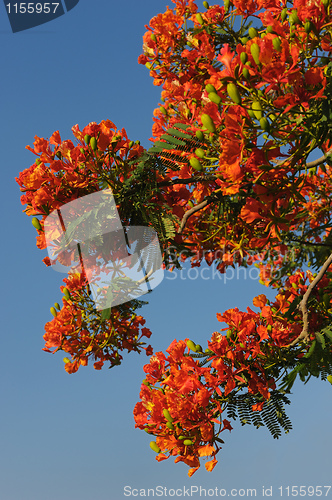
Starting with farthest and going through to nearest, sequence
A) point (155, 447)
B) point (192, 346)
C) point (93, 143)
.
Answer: point (192, 346)
point (155, 447)
point (93, 143)

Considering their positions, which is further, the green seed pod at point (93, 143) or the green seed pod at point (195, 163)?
the green seed pod at point (93, 143)

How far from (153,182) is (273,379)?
1.36 meters

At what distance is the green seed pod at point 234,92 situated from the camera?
6.42 feet

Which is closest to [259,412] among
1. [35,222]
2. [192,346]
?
[192,346]

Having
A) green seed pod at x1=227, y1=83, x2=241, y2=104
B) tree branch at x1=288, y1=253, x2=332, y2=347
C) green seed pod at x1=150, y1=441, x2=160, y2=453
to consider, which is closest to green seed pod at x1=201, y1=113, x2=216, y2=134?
green seed pod at x1=227, y1=83, x2=241, y2=104

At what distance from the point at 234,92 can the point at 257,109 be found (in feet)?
0.37

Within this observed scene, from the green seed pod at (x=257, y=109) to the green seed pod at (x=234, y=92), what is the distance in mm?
62

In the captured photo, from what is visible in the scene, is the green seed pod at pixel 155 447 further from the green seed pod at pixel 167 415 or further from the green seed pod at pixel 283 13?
A: the green seed pod at pixel 283 13

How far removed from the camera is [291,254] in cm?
487

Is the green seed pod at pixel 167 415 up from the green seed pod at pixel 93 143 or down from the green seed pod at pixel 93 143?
down

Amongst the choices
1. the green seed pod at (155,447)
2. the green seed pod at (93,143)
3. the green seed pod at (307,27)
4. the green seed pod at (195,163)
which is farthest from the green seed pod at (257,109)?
the green seed pod at (155,447)

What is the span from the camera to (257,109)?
1961 mm

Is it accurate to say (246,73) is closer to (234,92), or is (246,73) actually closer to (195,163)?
(234,92)

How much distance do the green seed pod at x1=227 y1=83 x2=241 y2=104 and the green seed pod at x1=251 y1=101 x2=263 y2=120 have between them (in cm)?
6
